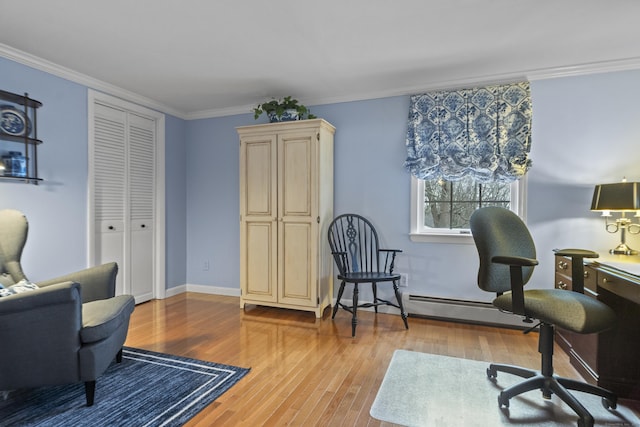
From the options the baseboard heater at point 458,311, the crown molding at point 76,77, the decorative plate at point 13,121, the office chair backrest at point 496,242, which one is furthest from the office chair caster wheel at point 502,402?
the crown molding at point 76,77

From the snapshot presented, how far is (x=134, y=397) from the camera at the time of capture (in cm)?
199

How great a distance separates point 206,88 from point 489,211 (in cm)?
293

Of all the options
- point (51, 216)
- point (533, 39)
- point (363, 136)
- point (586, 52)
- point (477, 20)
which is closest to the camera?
point (477, 20)

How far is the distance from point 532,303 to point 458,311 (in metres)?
1.57

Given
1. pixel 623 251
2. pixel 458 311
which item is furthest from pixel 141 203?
pixel 623 251

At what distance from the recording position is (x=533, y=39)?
2.51 meters

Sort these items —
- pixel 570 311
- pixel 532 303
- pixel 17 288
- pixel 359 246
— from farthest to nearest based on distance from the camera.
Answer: pixel 359 246
pixel 17 288
pixel 532 303
pixel 570 311

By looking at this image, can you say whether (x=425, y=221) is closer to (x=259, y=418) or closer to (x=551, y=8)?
(x=551, y=8)

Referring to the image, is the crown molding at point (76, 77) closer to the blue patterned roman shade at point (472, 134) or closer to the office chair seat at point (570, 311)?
the blue patterned roman shade at point (472, 134)

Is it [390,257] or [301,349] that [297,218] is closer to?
[390,257]

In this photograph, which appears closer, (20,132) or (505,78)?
(20,132)

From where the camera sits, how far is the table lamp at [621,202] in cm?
236

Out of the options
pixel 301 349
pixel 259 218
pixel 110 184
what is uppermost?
pixel 110 184

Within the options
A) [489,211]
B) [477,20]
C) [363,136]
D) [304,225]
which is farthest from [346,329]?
[477,20]
